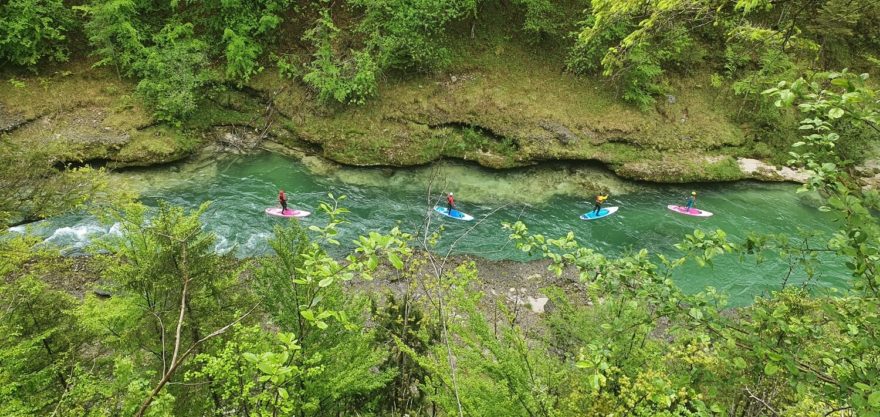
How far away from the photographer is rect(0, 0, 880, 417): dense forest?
2.93 metres

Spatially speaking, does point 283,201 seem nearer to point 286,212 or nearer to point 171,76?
point 286,212

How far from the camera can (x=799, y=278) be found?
14.6 m

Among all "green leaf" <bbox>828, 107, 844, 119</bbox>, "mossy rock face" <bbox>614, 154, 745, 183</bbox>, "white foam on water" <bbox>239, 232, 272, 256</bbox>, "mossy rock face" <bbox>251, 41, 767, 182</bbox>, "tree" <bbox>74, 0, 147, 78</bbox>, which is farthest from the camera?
"mossy rock face" <bbox>251, 41, 767, 182</bbox>

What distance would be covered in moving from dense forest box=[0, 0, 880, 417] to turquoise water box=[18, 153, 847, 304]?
1537 mm

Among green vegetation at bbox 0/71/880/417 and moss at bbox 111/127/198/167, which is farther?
moss at bbox 111/127/198/167

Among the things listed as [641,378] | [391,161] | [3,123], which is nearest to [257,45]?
[391,161]

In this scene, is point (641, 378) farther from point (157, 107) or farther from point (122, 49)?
point (122, 49)

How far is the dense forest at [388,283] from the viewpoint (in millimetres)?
2934

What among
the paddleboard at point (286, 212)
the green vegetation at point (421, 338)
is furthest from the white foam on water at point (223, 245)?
the green vegetation at point (421, 338)

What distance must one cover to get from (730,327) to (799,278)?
1509cm

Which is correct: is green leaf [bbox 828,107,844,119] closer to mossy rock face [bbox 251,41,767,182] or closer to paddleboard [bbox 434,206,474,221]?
paddleboard [bbox 434,206,474,221]

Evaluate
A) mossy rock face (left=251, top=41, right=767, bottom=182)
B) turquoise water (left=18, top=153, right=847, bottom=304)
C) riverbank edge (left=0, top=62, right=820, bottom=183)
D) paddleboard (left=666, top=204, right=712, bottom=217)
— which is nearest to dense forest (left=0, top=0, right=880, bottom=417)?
riverbank edge (left=0, top=62, right=820, bottom=183)

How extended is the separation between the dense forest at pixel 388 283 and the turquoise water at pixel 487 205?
154 centimetres

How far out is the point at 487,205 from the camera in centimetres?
1712
